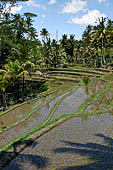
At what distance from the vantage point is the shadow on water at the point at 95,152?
623 cm

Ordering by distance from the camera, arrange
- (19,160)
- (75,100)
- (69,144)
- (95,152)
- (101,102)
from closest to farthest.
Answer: (19,160) < (95,152) < (69,144) < (101,102) < (75,100)

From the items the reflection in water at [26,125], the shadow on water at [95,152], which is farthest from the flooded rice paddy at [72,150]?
the reflection in water at [26,125]

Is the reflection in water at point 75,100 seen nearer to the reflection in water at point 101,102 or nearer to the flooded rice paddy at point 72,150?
the reflection in water at point 101,102

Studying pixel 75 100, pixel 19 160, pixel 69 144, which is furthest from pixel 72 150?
pixel 75 100

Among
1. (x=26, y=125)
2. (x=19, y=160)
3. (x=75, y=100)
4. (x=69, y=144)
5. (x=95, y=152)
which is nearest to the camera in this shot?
(x=19, y=160)

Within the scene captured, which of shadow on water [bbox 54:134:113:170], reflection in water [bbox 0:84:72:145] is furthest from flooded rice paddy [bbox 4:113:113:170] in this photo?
reflection in water [bbox 0:84:72:145]

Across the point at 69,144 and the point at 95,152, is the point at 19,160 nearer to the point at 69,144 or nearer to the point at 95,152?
the point at 69,144

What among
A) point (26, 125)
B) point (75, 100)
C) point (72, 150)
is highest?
point (75, 100)

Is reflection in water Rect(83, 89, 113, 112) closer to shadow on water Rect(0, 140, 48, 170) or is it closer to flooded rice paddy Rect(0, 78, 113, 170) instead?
flooded rice paddy Rect(0, 78, 113, 170)

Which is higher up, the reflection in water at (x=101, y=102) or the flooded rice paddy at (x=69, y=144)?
the reflection in water at (x=101, y=102)

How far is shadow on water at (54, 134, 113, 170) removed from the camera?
20.5 feet

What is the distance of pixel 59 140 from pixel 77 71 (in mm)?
22826

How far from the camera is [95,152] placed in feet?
23.4

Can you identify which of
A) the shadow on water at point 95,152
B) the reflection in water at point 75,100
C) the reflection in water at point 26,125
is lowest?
the reflection in water at point 26,125
